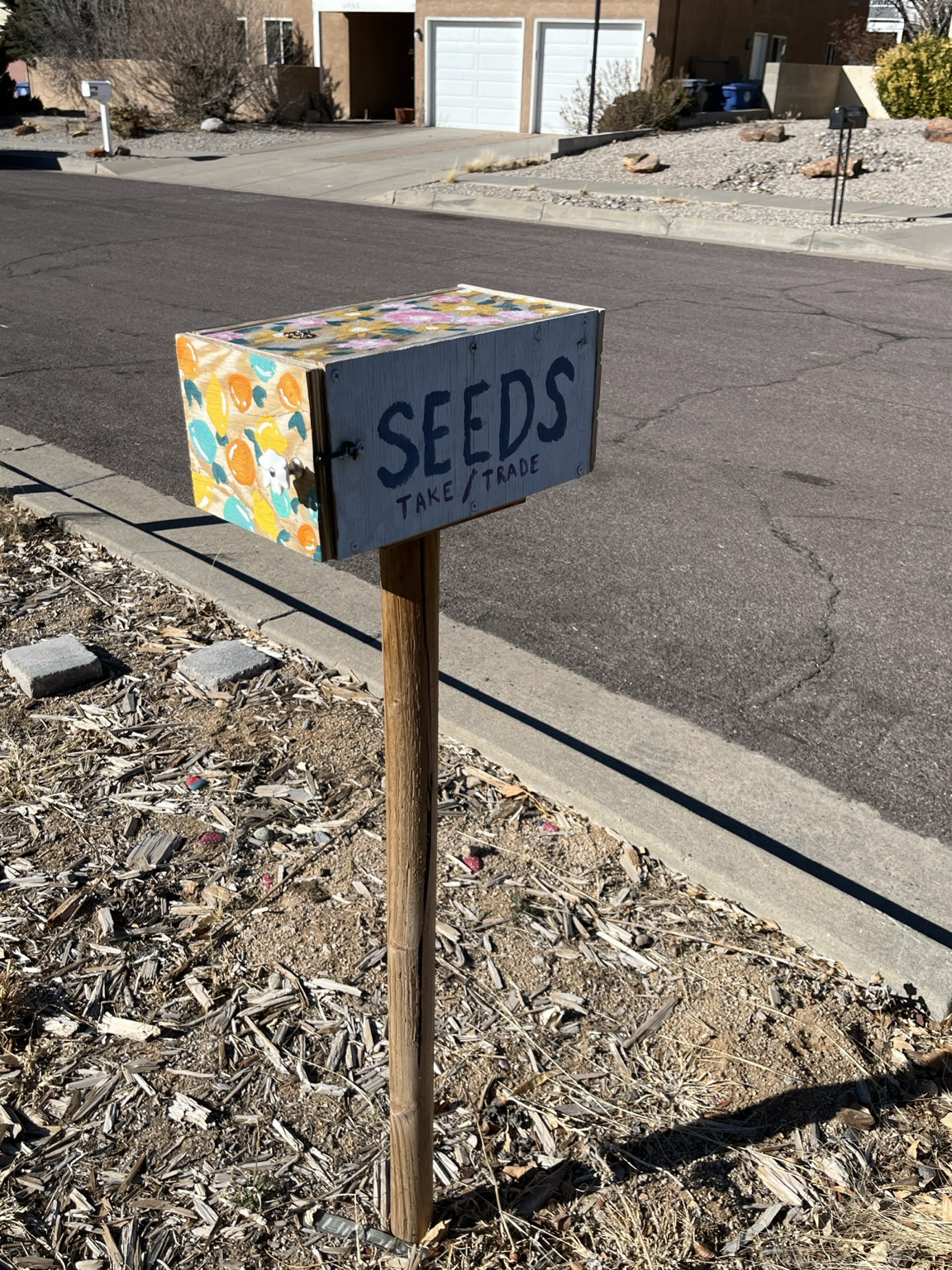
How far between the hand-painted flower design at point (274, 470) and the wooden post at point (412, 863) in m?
0.23

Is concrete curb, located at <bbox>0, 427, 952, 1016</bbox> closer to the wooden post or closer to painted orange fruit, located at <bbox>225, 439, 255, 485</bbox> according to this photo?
the wooden post

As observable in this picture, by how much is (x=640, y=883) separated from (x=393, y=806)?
46.5 inches

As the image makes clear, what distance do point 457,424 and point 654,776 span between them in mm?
2005

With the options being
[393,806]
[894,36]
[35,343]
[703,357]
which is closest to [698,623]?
[393,806]

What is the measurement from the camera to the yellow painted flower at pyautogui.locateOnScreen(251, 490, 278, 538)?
5.63 ft

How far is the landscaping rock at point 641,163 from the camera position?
19875 millimetres

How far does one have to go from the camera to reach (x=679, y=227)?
51.0ft

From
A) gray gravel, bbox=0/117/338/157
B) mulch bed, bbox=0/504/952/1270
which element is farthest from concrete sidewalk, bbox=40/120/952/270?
mulch bed, bbox=0/504/952/1270

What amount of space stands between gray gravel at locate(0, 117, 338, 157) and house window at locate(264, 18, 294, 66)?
11.0ft

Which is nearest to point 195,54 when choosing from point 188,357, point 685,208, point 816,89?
point 816,89

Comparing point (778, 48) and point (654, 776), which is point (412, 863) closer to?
point (654, 776)

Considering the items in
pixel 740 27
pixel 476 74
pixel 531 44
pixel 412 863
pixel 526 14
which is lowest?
pixel 412 863

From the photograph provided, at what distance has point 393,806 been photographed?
2035 millimetres

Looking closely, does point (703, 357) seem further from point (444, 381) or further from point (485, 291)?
point (444, 381)
